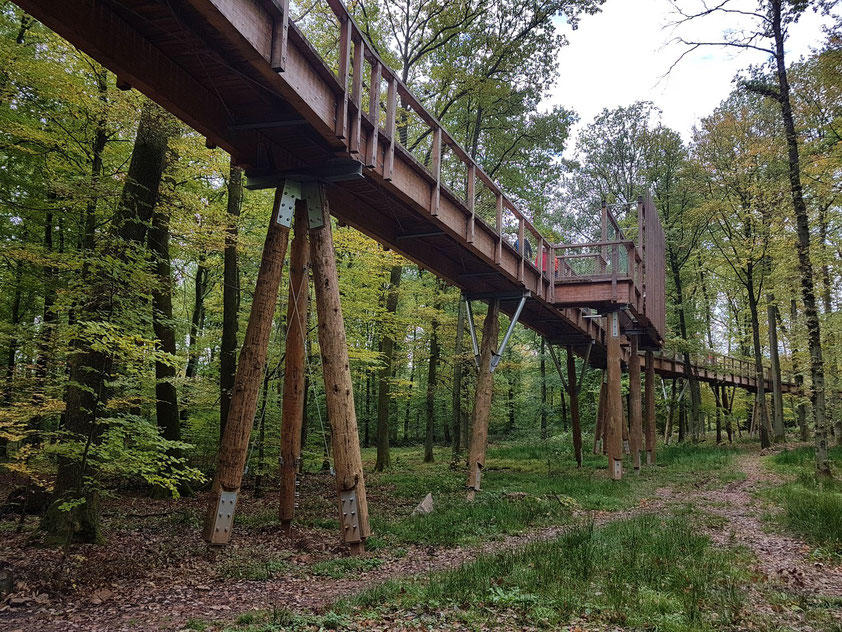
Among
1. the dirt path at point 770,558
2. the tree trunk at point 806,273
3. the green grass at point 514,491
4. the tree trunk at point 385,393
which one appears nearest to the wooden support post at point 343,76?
the green grass at point 514,491

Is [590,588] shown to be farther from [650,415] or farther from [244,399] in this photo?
[650,415]

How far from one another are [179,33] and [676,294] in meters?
28.6

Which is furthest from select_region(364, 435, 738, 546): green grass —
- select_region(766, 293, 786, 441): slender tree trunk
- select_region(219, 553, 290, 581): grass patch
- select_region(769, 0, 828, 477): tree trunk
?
select_region(766, 293, 786, 441): slender tree trunk

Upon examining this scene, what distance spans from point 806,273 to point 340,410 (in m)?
11.0

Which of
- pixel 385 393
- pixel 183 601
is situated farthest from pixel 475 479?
pixel 183 601

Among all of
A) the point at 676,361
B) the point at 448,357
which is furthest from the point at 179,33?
the point at 676,361

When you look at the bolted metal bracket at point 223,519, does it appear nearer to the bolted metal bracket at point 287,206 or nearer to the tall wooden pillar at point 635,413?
the bolted metal bracket at point 287,206

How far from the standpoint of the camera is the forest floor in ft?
15.4

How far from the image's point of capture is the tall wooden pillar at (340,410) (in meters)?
7.14

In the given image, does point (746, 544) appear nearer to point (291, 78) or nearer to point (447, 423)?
point (291, 78)

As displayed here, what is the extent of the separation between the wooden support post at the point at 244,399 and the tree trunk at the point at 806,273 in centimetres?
1140

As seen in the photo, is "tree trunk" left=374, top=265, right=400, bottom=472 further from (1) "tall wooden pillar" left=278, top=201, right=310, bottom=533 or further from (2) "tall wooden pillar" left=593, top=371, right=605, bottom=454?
(2) "tall wooden pillar" left=593, top=371, right=605, bottom=454

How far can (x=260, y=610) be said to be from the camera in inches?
205

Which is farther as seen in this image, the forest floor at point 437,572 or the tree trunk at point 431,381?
the tree trunk at point 431,381
